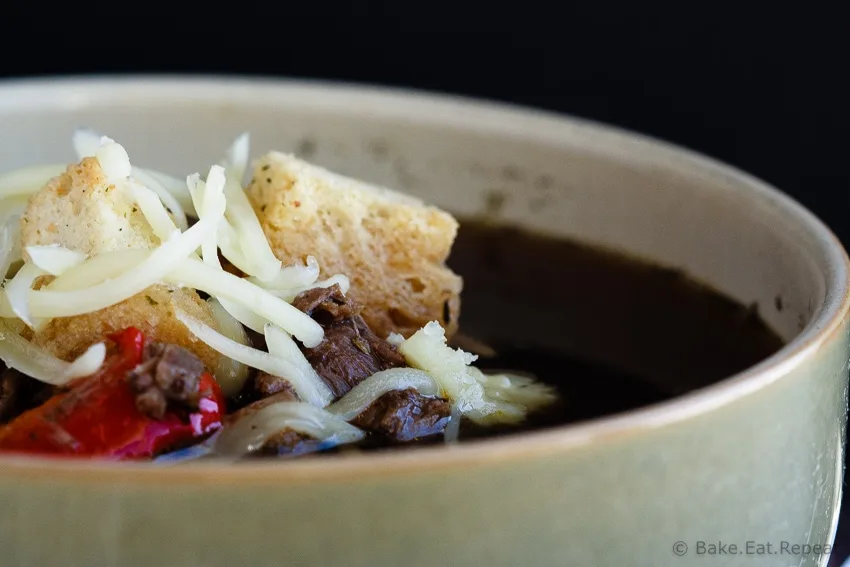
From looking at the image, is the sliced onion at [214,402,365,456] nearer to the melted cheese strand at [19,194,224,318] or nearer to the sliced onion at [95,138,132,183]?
the melted cheese strand at [19,194,224,318]

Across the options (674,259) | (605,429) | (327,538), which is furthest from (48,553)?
(674,259)

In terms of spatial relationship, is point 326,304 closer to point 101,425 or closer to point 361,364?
point 361,364

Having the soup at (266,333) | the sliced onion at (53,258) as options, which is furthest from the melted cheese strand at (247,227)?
the sliced onion at (53,258)

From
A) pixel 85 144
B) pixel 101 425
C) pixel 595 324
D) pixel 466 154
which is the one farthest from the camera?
pixel 466 154

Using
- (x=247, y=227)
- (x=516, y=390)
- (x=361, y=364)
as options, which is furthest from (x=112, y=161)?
(x=516, y=390)

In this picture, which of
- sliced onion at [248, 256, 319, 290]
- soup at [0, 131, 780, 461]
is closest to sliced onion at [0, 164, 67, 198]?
soup at [0, 131, 780, 461]

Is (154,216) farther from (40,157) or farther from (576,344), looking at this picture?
(40,157)

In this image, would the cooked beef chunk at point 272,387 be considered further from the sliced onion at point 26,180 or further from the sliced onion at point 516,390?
the sliced onion at point 26,180
